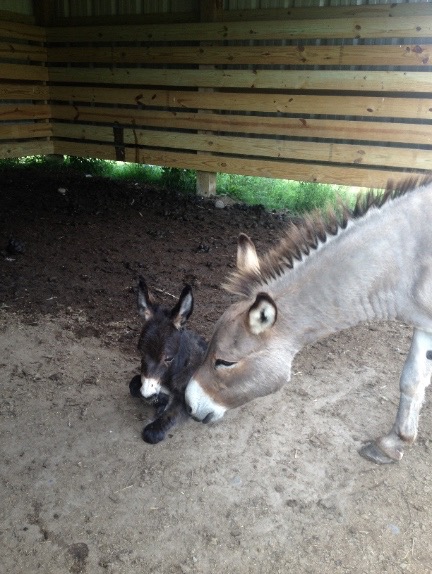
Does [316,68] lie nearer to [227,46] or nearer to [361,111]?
[361,111]

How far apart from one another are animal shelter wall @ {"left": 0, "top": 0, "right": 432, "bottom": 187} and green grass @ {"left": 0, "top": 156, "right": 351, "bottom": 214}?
49cm

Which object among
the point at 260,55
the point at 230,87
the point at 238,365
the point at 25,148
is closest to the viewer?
the point at 238,365

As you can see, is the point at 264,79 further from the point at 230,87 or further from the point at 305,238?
the point at 305,238

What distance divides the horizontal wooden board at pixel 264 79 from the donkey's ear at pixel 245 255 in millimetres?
5182

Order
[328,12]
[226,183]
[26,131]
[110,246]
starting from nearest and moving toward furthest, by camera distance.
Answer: [110,246], [328,12], [226,183], [26,131]

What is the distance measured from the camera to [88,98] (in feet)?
31.9

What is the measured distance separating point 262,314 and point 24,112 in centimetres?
915

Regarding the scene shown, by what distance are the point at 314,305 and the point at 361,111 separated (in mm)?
5491

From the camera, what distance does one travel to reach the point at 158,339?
339 centimetres

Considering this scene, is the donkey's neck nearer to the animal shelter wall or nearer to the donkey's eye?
the donkey's eye

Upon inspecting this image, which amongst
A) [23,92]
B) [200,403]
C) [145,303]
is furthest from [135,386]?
[23,92]

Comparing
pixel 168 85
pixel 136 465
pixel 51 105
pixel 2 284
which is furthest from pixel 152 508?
pixel 51 105

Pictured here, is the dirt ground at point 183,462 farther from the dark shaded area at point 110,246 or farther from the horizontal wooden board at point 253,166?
the horizontal wooden board at point 253,166

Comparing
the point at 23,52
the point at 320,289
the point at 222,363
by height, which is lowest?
the point at 222,363
